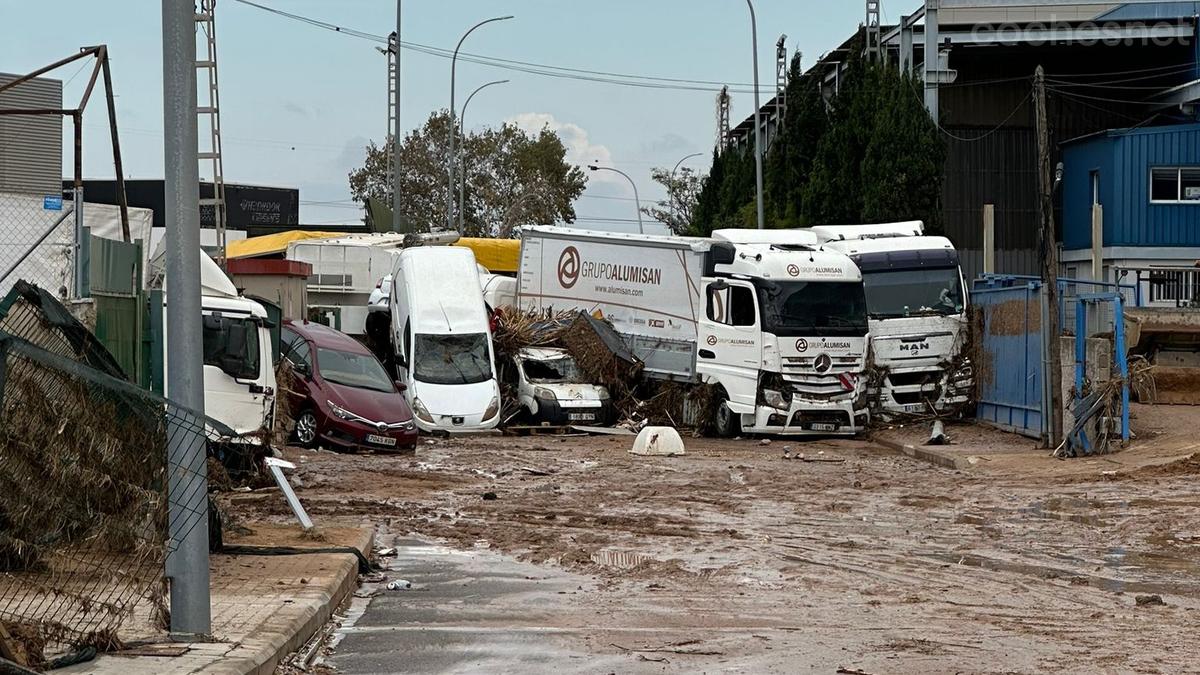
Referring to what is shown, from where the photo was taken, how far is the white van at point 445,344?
28.5 metres

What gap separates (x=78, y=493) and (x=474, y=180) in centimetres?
6823

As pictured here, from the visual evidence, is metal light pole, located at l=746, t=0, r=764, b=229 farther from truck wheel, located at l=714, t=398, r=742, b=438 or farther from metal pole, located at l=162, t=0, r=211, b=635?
metal pole, located at l=162, t=0, r=211, b=635

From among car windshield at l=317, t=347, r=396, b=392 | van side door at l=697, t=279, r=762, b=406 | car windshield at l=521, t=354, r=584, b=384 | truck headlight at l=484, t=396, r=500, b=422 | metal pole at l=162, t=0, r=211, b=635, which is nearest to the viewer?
metal pole at l=162, t=0, r=211, b=635

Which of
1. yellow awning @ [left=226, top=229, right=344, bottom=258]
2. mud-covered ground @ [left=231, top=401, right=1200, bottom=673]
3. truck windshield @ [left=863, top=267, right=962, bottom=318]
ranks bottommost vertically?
mud-covered ground @ [left=231, top=401, right=1200, bottom=673]

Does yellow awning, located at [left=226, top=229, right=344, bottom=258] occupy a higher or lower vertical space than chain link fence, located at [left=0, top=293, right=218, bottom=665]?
higher

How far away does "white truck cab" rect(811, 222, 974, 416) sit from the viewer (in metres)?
29.0

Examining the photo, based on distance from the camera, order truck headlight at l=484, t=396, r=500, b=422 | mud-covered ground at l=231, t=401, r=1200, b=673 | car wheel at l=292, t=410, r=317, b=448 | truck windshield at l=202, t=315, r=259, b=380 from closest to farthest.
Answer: mud-covered ground at l=231, t=401, r=1200, b=673 < truck windshield at l=202, t=315, r=259, b=380 < car wheel at l=292, t=410, r=317, b=448 < truck headlight at l=484, t=396, r=500, b=422

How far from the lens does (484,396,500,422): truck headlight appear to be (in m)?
28.6

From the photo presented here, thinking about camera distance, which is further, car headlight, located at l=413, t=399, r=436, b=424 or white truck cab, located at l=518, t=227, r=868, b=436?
car headlight, located at l=413, t=399, r=436, b=424

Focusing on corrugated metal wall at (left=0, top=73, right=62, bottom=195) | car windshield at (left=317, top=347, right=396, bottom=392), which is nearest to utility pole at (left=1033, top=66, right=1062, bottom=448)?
car windshield at (left=317, top=347, right=396, bottom=392)

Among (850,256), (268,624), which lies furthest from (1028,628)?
(850,256)

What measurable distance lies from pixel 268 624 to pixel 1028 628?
4.65m

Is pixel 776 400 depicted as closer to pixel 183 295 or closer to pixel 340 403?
pixel 340 403

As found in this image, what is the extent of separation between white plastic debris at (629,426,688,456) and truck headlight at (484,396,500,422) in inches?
184
